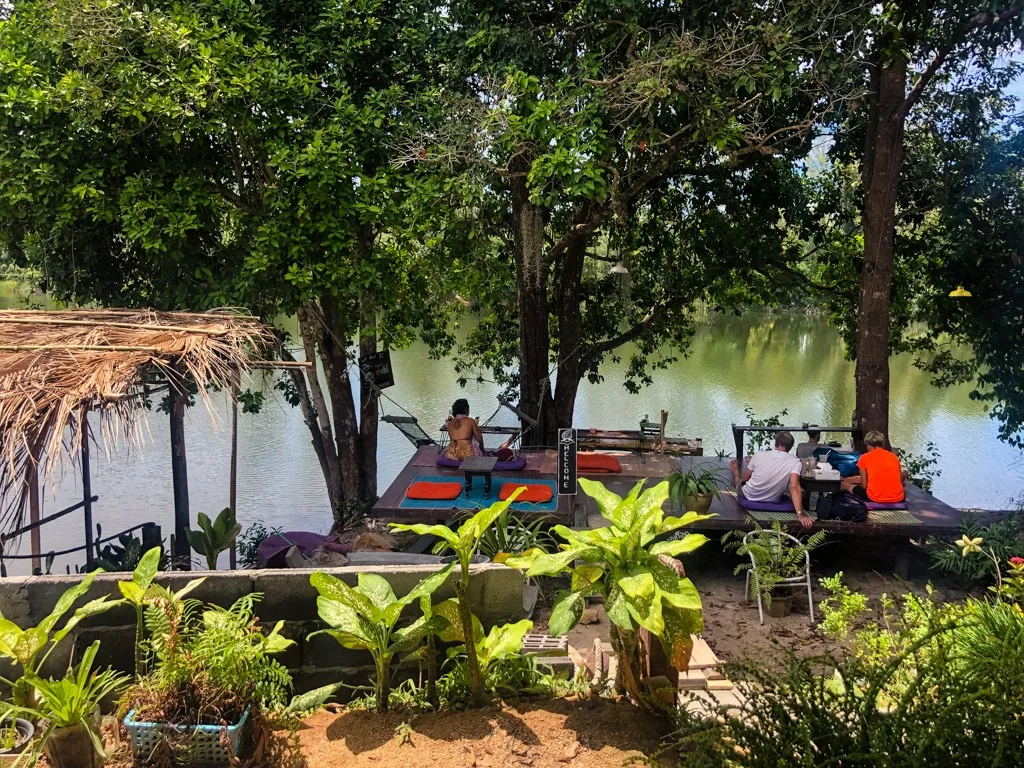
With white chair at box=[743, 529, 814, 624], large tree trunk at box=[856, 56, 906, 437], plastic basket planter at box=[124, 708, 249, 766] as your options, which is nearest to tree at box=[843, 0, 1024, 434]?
large tree trunk at box=[856, 56, 906, 437]

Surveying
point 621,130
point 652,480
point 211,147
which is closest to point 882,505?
point 652,480

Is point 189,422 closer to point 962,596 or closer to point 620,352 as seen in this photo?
point 620,352

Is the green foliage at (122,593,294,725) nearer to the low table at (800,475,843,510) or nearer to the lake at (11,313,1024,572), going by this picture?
the low table at (800,475,843,510)

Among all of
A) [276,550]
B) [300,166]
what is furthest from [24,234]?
[276,550]

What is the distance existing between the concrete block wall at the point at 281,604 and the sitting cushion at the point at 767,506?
12.6 ft

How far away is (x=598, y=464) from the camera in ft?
27.7

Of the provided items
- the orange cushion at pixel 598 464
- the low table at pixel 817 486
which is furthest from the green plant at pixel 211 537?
the low table at pixel 817 486

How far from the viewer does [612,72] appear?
7.47m

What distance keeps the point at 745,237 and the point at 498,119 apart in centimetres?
424

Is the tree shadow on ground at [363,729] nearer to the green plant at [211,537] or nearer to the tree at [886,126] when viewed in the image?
the green plant at [211,537]

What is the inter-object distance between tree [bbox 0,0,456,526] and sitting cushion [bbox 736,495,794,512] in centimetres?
396

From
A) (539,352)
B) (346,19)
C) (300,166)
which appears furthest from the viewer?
(539,352)

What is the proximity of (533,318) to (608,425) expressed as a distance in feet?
19.8

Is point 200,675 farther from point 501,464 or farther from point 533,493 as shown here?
point 501,464
